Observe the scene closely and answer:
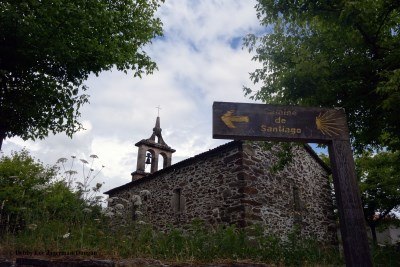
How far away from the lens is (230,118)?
14.5ft

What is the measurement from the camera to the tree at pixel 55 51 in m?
7.82

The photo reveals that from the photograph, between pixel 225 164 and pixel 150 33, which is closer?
pixel 150 33

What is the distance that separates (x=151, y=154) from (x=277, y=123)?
587 inches

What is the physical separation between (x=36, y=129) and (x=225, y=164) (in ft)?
21.4

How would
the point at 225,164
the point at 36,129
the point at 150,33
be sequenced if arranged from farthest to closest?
the point at 225,164, the point at 150,33, the point at 36,129

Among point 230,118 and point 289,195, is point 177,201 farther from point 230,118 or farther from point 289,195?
point 230,118

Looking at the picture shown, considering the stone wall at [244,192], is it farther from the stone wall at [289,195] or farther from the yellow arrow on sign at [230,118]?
the yellow arrow on sign at [230,118]

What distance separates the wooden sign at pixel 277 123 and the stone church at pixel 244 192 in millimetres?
5660

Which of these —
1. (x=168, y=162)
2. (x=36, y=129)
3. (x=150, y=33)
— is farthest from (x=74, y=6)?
(x=168, y=162)

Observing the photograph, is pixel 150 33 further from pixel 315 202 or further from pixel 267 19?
pixel 315 202

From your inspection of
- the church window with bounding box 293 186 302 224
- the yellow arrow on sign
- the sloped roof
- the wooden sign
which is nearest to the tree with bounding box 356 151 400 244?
the sloped roof

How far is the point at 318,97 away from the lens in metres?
8.13

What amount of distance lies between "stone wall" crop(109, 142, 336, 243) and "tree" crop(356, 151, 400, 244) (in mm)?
5504


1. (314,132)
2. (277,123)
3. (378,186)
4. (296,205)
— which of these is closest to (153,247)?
(277,123)
